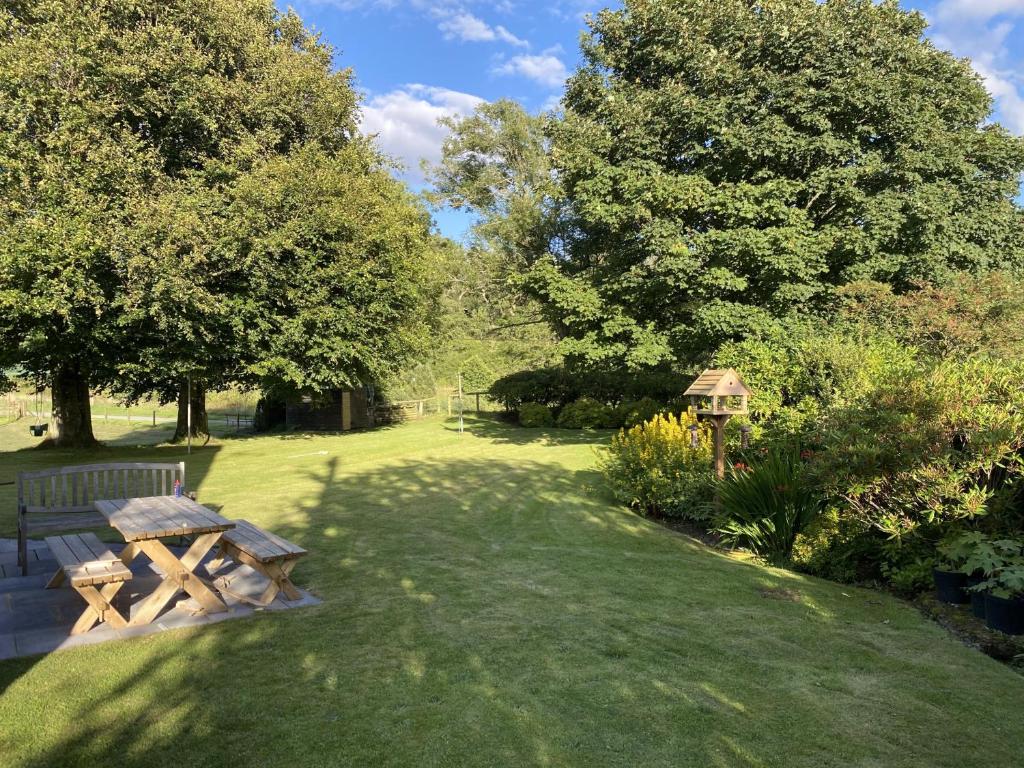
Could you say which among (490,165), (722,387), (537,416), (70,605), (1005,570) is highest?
(490,165)

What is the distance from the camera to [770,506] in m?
6.82

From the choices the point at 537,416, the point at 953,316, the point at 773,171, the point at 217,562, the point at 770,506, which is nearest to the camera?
the point at 217,562

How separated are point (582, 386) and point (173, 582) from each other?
69.1ft

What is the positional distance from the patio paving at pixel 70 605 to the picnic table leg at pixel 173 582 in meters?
0.08

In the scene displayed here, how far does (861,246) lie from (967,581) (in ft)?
30.5

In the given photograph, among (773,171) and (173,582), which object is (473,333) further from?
(173,582)

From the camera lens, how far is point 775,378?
28.3 feet

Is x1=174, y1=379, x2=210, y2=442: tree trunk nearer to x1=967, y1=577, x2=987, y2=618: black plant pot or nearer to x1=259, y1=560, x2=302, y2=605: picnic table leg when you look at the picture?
x1=259, y1=560, x2=302, y2=605: picnic table leg

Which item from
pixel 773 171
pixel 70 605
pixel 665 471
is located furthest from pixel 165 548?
pixel 773 171

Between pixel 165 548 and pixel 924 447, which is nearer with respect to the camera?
pixel 165 548

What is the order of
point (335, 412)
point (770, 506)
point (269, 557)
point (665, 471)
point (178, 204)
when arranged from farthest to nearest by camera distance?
point (335, 412) < point (178, 204) < point (665, 471) < point (770, 506) < point (269, 557)

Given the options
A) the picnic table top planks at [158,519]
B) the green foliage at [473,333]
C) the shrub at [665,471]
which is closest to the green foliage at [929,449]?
the shrub at [665,471]

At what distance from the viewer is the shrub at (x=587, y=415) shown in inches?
904

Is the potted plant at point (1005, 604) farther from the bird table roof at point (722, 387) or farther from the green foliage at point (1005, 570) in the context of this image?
the bird table roof at point (722, 387)
